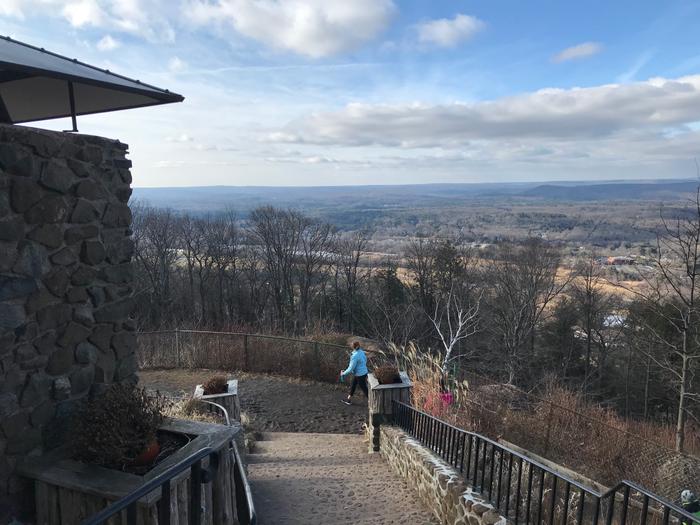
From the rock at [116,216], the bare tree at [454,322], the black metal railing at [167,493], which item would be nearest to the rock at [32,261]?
the rock at [116,216]

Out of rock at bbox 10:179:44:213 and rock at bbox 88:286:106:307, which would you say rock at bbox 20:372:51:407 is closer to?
rock at bbox 88:286:106:307

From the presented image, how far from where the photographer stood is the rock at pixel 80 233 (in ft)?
11.9

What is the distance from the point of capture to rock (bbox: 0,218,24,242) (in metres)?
3.17

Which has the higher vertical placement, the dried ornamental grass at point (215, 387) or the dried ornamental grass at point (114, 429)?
the dried ornamental grass at point (114, 429)

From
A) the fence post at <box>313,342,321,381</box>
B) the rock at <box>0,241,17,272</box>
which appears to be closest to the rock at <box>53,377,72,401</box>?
the rock at <box>0,241,17,272</box>

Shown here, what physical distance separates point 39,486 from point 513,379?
24919 mm

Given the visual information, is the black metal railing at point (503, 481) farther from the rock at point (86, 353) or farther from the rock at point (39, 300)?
the rock at point (39, 300)

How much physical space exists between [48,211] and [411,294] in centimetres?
2999

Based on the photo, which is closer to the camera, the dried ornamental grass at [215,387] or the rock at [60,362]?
the rock at [60,362]

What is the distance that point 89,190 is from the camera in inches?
149

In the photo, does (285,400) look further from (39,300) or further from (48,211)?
(48,211)

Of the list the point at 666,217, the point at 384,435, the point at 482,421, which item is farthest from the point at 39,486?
the point at 666,217

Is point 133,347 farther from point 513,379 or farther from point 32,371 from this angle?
point 513,379

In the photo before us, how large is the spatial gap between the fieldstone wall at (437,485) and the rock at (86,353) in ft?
12.0
